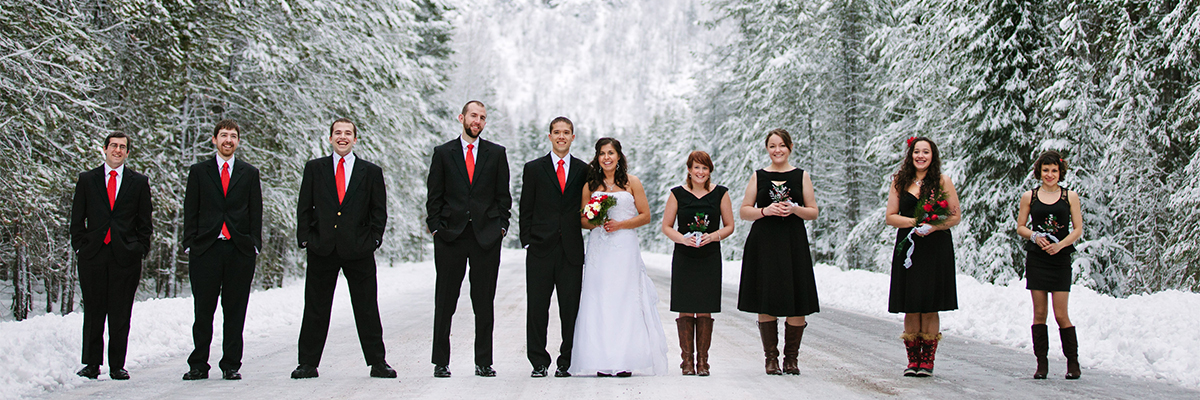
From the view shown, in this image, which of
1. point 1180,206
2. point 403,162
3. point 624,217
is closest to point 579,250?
point 624,217

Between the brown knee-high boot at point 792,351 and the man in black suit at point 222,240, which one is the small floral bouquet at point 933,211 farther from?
the man in black suit at point 222,240

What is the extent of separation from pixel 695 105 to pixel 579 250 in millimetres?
35300

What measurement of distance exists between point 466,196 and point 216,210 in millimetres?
2108

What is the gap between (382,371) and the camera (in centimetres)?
674

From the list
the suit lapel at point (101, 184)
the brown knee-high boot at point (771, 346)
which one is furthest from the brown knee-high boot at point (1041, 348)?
the suit lapel at point (101, 184)

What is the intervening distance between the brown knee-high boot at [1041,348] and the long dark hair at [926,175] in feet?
4.93

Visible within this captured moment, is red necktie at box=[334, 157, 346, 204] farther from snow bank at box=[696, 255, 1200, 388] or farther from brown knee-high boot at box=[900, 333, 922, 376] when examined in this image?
snow bank at box=[696, 255, 1200, 388]

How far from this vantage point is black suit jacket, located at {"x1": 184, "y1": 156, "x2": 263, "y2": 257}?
680cm

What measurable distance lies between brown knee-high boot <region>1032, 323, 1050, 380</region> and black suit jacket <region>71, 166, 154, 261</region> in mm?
7530

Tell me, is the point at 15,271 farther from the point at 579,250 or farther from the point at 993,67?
the point at 993,67

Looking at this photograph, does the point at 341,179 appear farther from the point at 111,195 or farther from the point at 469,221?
the point at 111,195

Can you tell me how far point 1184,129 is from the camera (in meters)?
13.2

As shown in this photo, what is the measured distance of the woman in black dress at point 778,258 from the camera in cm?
692

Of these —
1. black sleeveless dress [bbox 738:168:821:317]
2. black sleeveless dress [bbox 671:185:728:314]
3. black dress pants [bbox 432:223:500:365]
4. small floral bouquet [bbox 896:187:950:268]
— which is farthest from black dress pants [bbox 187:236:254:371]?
small floral bouquet [bbox 896:187:950:268]
